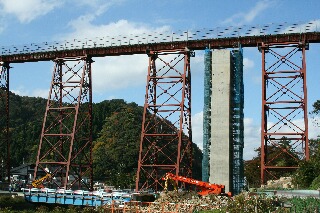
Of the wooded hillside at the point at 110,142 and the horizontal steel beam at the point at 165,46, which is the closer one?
the horizontal steel beam at the point at 165,46

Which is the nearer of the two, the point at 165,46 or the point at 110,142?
the point at 165,46

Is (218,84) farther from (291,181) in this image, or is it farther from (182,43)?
(291,181)

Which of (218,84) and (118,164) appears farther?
(118,164)

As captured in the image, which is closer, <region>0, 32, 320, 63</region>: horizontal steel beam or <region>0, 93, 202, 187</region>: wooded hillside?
<region>0, 32, 320, 63</region>: horizontal steel beam

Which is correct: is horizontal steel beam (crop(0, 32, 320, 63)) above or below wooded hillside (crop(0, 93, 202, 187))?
above

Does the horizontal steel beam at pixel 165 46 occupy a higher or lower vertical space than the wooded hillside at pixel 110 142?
higher

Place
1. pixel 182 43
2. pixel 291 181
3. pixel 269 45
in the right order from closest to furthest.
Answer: pixel 291 181, pixel 269 45, pixel 182 43

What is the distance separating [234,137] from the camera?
31.0 m

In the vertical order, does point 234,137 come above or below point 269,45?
below

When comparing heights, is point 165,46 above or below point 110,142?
above

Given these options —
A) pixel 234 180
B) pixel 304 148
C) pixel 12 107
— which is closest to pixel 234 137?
pixel 234 180

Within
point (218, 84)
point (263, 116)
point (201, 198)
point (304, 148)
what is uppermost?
point (218, 84)

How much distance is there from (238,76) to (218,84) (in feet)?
5.08

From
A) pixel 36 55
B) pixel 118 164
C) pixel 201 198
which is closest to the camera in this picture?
pixel 201 198
